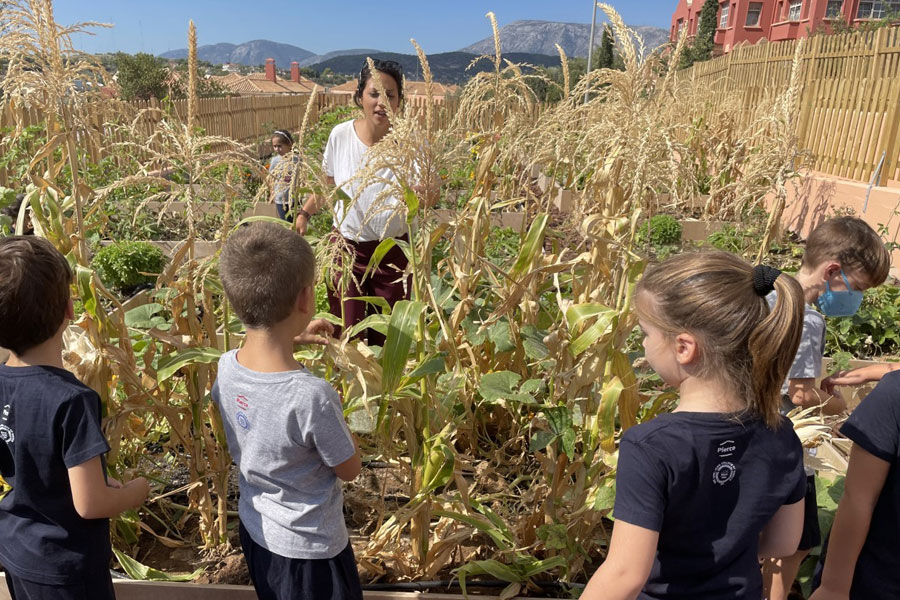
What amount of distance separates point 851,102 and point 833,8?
112 feet

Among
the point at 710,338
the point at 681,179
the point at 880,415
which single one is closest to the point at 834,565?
the point at 880,415

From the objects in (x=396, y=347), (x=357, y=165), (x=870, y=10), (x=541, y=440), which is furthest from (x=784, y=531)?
(x=870, y=10)

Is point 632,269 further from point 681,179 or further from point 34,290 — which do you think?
point 34,290

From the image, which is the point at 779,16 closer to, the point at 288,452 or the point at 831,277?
the point at 831,277

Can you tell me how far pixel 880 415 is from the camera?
1.27m

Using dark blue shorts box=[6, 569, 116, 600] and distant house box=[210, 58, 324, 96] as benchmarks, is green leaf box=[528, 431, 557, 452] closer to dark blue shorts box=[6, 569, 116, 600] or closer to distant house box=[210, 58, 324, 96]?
dark blue shorts box=[6, 569, 116, 600]

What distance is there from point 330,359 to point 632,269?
86cm

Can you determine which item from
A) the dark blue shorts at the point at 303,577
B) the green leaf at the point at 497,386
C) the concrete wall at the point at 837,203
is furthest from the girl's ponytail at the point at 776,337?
the concrete wall at the point at 837,203

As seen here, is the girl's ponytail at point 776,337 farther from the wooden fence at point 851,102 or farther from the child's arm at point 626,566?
the wooden fence at point 851,102

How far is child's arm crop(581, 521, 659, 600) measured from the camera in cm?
105

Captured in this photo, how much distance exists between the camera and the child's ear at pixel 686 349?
1.12 metres

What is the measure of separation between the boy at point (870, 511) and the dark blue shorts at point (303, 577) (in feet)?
3.42

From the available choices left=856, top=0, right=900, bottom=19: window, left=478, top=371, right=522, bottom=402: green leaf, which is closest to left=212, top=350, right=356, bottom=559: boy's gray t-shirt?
left=478, top=371, right=522, bottom=402: green leaf

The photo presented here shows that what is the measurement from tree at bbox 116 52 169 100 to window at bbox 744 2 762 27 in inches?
1348
